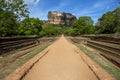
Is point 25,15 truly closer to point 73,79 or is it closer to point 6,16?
point 6,16

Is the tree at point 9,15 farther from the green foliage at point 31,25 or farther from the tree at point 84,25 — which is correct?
the tree at point 84,25

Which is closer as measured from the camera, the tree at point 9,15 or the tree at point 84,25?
the tree at point 9,15

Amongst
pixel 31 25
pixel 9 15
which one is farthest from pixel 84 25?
pixel 9 15

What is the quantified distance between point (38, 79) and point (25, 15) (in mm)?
33719

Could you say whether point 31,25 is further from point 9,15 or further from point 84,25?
point 9,15

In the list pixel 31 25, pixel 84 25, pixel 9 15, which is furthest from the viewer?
pixel 84 25

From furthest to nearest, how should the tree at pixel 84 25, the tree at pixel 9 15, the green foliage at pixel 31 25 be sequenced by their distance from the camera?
the tree at pixel 84 25 → the green foliage at pixel 31 25 → the tree at pixel 9 15

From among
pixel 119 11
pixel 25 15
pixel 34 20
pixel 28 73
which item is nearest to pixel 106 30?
pixel 119 11

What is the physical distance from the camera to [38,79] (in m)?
7.58

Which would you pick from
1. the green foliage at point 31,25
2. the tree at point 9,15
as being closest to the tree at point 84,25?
the green foliage at point 31,25

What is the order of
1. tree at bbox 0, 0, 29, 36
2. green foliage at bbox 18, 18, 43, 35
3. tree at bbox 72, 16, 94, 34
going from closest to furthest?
tree at bbox 0, 0, 29, 36, green foliage at bbox 18, 18, 43, 35, tree at bbox 72, 16, 94, 34

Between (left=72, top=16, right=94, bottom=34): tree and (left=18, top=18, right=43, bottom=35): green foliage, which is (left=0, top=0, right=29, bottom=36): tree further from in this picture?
(left=72, top=16, right=94, bottom=34): tree

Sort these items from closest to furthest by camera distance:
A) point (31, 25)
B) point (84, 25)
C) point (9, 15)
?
point (9, 15) < point (31, 25) < point (84, 25)

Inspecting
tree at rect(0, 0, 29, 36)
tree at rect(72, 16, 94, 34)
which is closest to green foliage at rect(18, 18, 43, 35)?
tree at rect(72, 16, 94, 34)
